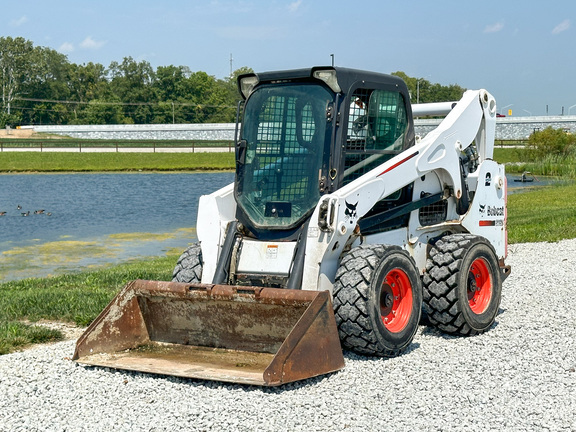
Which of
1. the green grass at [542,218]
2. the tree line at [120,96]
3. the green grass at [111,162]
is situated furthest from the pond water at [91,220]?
the tree line at [120,96]

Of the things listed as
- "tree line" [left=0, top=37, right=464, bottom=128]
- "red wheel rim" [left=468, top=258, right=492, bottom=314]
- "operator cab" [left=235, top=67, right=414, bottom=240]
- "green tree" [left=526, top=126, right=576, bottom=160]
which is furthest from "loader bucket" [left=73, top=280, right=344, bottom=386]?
"tree line" [left=0, top=37, right=464, bottom=128]

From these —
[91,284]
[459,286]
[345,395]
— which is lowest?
[91,284]

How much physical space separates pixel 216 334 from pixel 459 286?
2311mm

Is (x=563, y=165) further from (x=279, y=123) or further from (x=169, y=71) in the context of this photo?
(x=169, y=71)

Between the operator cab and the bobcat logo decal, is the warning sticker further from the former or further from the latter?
the bobcat logo decal

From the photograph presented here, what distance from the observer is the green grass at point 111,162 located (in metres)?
50.8

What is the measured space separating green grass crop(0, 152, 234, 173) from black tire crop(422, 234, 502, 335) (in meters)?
43.4

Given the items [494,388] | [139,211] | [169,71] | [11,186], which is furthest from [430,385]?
[169,71]

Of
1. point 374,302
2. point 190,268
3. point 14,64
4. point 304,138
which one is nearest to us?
point 374,302

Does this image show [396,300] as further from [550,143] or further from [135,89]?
[135,89]

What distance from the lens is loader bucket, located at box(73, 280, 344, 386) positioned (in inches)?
249

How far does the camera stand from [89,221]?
963 inches

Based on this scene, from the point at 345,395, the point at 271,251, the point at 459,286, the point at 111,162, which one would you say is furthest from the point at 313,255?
the point at 111,162

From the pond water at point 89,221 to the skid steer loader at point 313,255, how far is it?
8724mm
